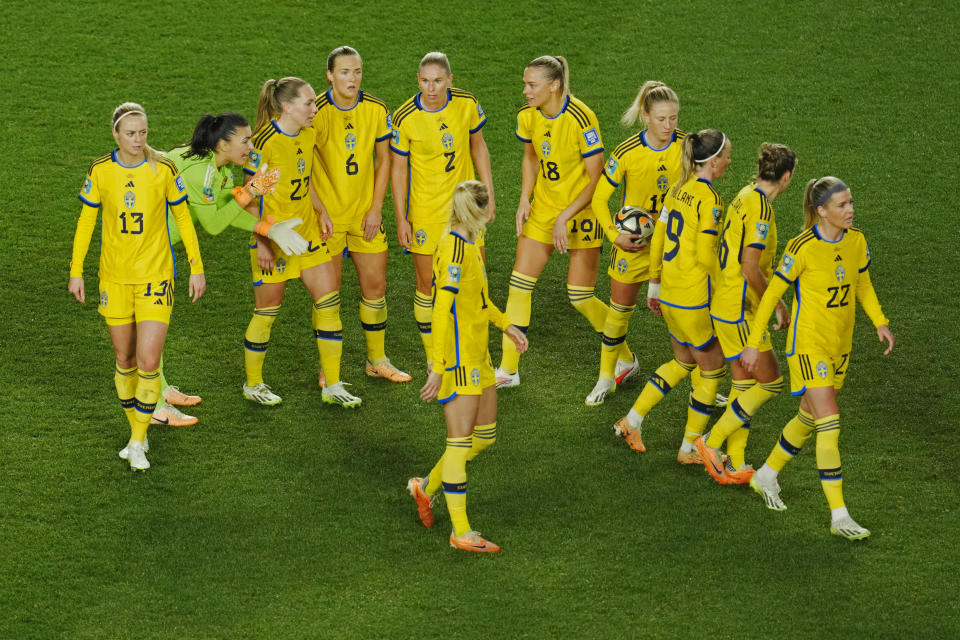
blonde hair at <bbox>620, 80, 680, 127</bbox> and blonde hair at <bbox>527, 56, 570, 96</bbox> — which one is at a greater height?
blonde hair at <bbox>527, 56, 570, 96</bbox>

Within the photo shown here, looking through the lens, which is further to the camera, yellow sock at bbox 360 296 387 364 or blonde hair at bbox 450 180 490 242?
yellow sock at bbox 360 296 387 364

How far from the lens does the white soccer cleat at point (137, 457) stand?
7152mm

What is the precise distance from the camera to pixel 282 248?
7344 millimetres

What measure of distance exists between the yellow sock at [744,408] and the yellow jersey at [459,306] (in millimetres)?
1604

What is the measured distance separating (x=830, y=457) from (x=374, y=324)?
326 cm

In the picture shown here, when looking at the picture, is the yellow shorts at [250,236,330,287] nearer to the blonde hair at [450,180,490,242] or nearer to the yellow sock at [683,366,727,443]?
the blonde hair at [450,180,490,242]

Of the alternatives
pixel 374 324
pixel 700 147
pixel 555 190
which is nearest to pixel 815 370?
pixel 700 147

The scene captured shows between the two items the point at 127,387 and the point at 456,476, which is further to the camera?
the point at 127,387

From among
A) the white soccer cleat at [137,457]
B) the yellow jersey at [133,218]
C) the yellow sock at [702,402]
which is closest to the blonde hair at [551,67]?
the yellow sock at [702,402]

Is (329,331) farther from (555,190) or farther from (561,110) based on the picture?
(561,110)

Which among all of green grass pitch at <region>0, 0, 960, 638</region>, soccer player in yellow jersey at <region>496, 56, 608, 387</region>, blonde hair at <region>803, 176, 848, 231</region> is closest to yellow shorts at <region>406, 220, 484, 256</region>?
soccer player in yellow jersey at <region>496, 56, 608, 387</region>

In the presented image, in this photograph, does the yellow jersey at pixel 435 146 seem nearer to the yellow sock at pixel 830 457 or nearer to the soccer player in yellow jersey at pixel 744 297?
the soccer player in yellow jersey at pixel 744 297

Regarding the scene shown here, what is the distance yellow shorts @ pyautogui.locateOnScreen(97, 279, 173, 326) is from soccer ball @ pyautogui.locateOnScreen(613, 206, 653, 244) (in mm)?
2842

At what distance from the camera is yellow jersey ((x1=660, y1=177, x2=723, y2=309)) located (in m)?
6.89
